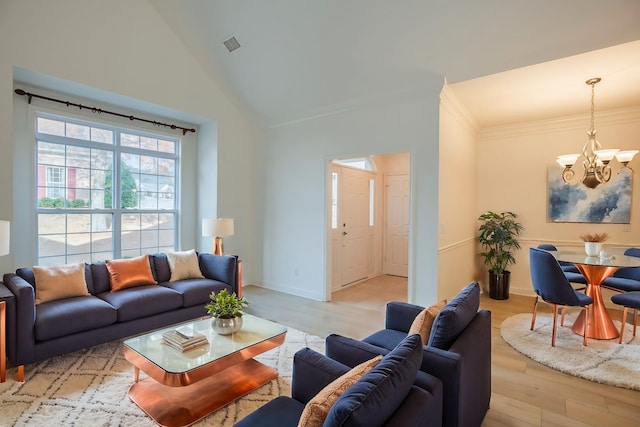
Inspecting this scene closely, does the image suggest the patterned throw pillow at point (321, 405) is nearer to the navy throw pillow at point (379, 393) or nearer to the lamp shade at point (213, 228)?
the navy throw pillow at point (379, 393)

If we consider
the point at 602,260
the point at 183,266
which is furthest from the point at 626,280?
the point at 183,266

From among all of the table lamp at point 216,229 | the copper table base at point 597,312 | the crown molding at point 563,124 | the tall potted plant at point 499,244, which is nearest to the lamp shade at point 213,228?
the table lamp at point 216,229

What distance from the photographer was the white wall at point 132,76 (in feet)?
10.9

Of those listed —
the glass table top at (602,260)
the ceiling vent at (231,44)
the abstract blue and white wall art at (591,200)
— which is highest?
the ceiling vent at (231,44)

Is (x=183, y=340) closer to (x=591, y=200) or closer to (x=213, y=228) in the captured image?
(x=213, y=228)

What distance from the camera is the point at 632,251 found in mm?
3947

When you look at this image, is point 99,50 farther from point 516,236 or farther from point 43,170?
point 516,236

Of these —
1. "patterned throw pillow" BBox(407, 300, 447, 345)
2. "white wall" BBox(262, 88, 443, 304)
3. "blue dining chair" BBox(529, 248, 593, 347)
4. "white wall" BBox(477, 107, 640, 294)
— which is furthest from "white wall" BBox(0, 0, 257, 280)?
"blue dining chair" BBox(529, 248, 593, 347)

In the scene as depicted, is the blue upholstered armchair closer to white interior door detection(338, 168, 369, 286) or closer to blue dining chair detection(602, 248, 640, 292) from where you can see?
blue dining chair detection(602, 248, 640, 292)

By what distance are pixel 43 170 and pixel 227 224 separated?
224 centimetres

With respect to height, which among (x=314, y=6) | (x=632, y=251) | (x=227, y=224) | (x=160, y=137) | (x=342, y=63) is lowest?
(x=632, y=251)

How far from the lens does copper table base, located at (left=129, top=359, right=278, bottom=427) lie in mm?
2109

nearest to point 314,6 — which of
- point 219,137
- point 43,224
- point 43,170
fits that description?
point 219,137

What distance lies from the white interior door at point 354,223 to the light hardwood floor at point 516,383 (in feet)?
4.10
